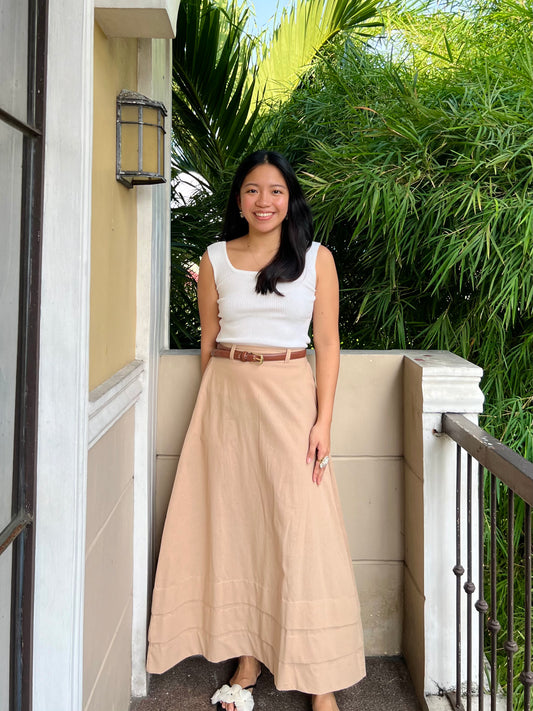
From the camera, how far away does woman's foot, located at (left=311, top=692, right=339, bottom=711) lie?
2084 mm

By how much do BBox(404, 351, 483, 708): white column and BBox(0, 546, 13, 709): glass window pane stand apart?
1.34 m

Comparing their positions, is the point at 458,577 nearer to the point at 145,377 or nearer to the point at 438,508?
the point at 438,508

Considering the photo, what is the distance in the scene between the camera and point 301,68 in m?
3.81

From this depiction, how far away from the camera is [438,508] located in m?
2.15

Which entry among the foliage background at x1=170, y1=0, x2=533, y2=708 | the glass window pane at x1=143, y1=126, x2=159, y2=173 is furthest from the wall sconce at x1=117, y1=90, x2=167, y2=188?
the foliage background at x1=170, y1=0, x2=533, y2=708

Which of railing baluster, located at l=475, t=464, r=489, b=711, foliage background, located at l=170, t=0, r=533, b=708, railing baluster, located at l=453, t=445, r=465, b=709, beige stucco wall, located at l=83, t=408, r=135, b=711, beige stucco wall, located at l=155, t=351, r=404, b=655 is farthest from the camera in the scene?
beige stucco wall, located at l=155, t=351, r=404, b=655

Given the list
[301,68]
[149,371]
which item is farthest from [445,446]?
[301,68]

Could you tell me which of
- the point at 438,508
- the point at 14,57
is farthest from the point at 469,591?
the point at 14,57

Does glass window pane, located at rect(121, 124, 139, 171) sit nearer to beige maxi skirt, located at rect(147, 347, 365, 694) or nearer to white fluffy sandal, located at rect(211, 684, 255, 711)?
beige maxi skirt, located at rect(147, 347, 365, 694)

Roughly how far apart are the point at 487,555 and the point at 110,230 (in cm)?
195

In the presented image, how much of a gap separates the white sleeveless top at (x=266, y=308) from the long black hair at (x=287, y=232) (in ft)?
0.08

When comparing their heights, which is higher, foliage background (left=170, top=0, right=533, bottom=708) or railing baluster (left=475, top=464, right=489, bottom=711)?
foliage background (left=170, top=0, right=533, bottom=708)

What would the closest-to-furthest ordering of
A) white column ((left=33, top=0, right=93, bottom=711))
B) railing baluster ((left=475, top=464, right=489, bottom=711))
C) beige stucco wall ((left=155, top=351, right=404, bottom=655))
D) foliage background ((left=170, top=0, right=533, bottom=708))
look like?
white column ((left=33, top=0, right=93, bottom=711)) < railing baluster ((left=475, top=464, right=489, bottom=711)) < foliage background ((left=170, top=0, right=533, bottom=708)) < beige stucco wall ((left=155, top=351, right=404, bottom=655))

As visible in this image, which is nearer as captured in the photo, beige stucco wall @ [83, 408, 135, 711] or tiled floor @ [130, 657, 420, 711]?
beige stucco wall @ [83, 408, 135, 711]
